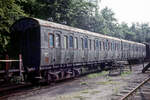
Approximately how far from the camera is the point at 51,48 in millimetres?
11367

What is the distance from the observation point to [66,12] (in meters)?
22.2

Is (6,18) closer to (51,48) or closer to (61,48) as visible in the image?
(51,48)

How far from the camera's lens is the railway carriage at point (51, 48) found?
10703mm

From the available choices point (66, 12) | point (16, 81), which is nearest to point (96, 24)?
point (66, 12)

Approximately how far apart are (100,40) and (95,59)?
206 cm

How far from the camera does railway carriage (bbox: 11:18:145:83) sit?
421 inches

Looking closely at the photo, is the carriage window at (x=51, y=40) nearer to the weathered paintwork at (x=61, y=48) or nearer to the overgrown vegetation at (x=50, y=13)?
the weathered paintwork at (x=61, y=48)

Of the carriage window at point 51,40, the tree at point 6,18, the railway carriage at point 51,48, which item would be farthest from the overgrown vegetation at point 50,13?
the carriage window at point 51,40

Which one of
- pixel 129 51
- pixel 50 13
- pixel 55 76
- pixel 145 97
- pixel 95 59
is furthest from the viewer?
pixel 129 51

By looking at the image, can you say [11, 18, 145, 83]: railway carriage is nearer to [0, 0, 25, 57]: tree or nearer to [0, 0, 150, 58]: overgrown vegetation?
[0, 0, 25, 57]: tree

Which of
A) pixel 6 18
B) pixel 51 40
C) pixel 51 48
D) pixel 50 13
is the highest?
pixel 50 13

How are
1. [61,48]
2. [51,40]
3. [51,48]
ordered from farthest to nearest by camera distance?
[61,48]
[51,40]
[51,48]

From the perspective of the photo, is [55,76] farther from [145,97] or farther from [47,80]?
[145,97]

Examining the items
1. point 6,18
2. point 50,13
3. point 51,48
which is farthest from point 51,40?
point 50,13
